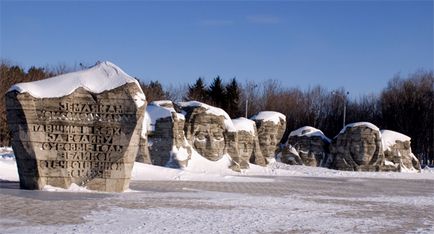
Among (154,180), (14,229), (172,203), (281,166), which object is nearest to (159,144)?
(154,180)

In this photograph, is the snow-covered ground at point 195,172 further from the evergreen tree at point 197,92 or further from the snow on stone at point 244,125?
the evergreen tree at point 197,92

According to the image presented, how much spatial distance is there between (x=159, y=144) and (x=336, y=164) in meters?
15.7

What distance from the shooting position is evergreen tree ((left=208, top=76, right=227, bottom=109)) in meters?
68.5

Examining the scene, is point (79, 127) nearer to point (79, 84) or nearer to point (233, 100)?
point (79, 84)

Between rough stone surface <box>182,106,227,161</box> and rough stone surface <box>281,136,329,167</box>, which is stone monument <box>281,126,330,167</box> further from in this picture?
rough stone surface <box>182,106,227,161</box>

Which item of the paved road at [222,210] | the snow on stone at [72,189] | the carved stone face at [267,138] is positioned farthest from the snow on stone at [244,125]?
the snow on stone at [72,189]

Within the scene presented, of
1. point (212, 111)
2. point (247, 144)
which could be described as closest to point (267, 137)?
point (247, 144)

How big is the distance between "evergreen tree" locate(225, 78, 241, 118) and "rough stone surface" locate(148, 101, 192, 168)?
36.9 m

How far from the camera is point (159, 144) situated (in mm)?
29734

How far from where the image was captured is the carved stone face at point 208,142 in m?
31.6

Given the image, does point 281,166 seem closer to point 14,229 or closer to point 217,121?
point 217,121

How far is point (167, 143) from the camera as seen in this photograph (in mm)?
29609

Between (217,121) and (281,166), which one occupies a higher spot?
(217,121)

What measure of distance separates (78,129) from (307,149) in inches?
1103
